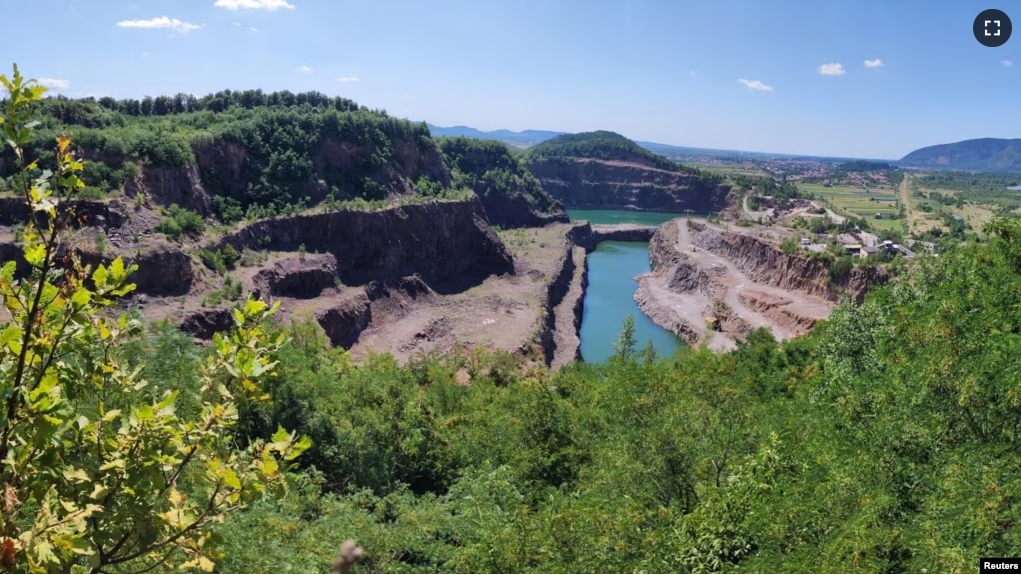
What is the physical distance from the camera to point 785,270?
67.3 metres

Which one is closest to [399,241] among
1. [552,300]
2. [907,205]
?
[552,300]

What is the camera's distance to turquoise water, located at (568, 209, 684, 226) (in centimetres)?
13638

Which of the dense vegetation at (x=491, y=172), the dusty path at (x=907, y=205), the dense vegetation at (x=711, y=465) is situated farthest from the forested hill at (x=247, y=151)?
the dusty path at (x=907, y=205)

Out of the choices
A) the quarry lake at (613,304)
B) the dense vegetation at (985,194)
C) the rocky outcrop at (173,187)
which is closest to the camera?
the rocky outcrop at (173,187)

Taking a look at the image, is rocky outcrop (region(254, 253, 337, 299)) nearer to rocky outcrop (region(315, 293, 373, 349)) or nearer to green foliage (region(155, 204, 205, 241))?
rocky outcrop (region(315, 293, 373, 349))

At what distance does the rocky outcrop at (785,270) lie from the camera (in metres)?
59.1

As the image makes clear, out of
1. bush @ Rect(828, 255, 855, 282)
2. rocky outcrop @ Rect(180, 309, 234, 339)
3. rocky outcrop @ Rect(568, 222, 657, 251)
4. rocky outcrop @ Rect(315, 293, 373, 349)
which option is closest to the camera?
rocky outcrop @ Rect(180, 309, 234, 339)

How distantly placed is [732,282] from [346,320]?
4565 cm

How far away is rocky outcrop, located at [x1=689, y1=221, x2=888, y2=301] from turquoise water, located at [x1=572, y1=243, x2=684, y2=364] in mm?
13785

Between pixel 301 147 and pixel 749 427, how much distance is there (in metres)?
58.7

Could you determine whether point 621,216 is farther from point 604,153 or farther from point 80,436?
point 80,436

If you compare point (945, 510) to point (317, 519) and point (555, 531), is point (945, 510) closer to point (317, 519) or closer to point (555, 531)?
point (555, 531)

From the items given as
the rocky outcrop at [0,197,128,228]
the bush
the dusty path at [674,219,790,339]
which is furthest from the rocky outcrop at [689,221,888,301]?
the rocky outcrop at [0,197,128,228]

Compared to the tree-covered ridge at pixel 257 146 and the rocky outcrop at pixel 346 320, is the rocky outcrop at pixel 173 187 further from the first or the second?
the rocky outcrop at pixel 346 320
